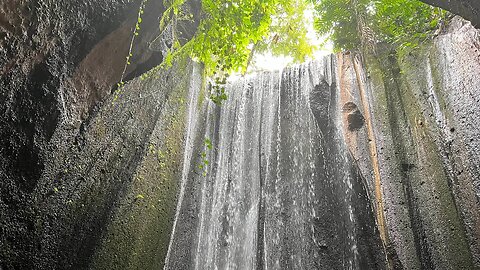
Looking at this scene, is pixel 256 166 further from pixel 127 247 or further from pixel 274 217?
pixel 127 247

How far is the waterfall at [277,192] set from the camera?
6074mm

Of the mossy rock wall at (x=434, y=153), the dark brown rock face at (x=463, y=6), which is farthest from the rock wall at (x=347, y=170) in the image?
the dark brown rock face at (x=463, y=6)

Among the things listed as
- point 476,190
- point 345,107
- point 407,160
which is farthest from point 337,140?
point 476,190

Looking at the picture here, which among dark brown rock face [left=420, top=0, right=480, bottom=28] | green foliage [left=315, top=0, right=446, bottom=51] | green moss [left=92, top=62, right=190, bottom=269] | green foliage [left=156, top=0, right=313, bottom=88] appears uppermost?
green foliage [left=315, top=0, right=446, bottom=51]

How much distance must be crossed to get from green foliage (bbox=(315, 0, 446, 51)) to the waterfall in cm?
130

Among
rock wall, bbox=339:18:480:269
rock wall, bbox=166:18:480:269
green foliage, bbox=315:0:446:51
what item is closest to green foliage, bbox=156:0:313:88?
rock wall, bbox=166:18:480:269

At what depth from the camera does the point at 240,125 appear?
7.59 metres

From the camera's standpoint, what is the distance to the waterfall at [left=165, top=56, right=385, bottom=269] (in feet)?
19.9

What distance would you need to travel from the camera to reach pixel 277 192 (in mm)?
6938

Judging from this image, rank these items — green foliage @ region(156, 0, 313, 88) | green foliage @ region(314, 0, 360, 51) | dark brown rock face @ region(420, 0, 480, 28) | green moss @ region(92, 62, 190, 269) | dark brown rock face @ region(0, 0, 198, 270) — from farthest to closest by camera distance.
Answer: green foliage @ region(314, 0, 360, 51), green foliage @ region(156, 0, 313, 88), green moss @ region(92, 62, 190, 269), dark brown rock face @ region(420, 0, 480, 28), dark brown rock face @ region(0, 0, 198, 270)

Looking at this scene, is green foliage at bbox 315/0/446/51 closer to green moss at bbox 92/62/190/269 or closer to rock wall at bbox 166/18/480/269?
rock wall at bbox 166/18/480/269

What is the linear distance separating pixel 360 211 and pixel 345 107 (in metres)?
2.12

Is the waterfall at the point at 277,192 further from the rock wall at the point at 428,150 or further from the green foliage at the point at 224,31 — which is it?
the green foliage at the point at 224,31

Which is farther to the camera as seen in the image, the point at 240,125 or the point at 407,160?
the point at 240,125
